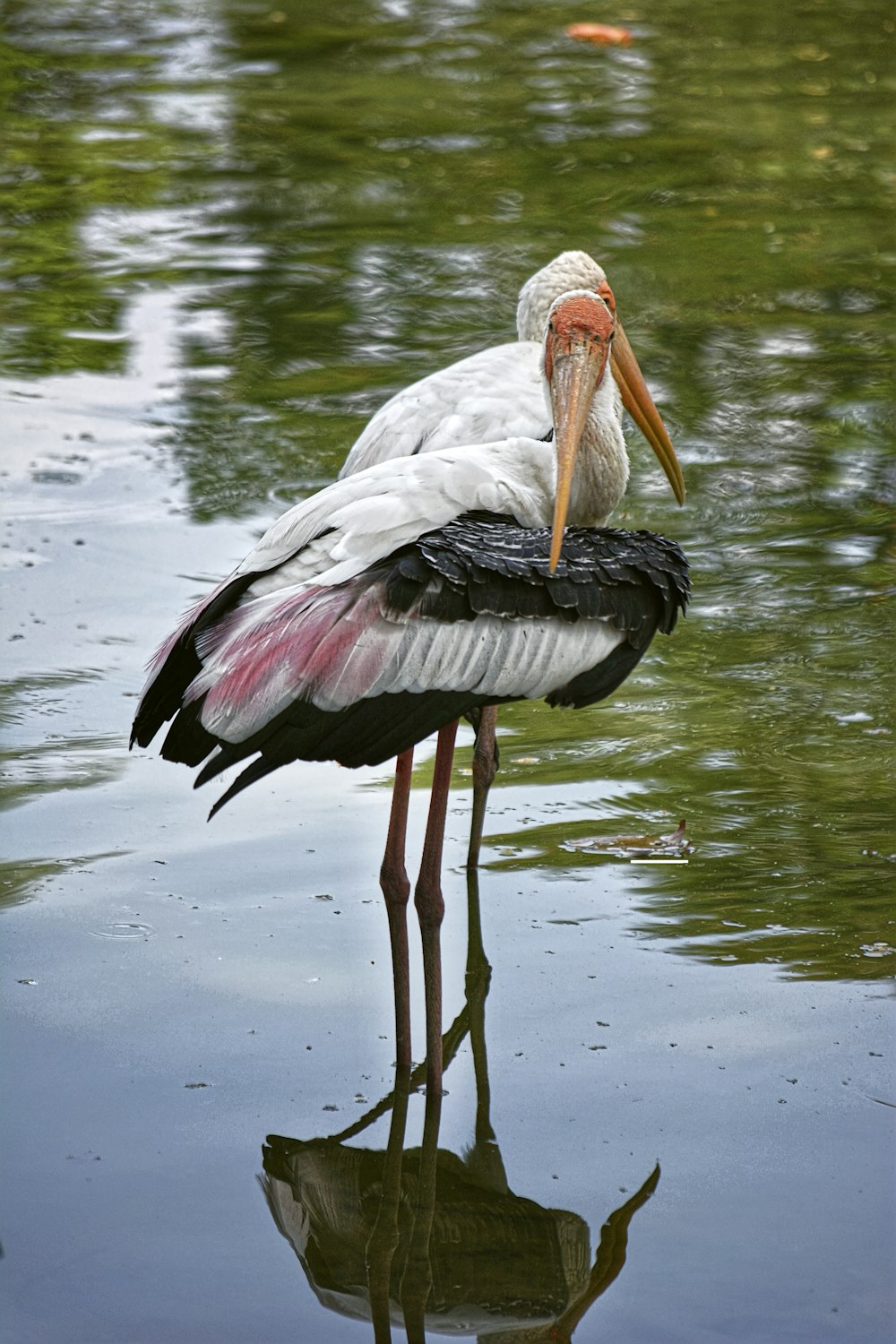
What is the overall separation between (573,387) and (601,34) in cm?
1101

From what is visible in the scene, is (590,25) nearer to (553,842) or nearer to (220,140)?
(220,140)

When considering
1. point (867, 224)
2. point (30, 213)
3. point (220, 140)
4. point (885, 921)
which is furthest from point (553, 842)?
point (220, 140)

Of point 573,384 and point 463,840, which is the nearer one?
point 573,384

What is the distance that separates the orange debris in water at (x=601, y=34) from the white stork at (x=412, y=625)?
1070 centimetres

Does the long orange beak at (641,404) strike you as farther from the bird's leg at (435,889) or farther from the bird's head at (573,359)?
the bird's leg at (435,889)

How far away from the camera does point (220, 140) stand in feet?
38.0

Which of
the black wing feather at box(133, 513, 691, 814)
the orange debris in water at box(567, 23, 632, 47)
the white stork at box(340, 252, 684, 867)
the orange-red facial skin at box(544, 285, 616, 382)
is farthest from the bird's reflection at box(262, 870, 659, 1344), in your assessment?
the orange debris in water at box(567, 23, 632, 47)

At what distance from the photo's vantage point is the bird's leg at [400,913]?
3.74 m

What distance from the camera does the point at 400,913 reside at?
3.79 meters

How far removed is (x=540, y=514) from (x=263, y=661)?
811 mm

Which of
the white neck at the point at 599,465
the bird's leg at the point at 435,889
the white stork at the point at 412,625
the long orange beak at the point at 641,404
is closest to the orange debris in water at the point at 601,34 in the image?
the long orange beak at the point at 641,404

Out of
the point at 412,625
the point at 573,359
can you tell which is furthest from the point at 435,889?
the point at 573,359

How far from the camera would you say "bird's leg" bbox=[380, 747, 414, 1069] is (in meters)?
3.74

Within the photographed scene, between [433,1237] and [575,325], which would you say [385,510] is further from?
[433,1237]
